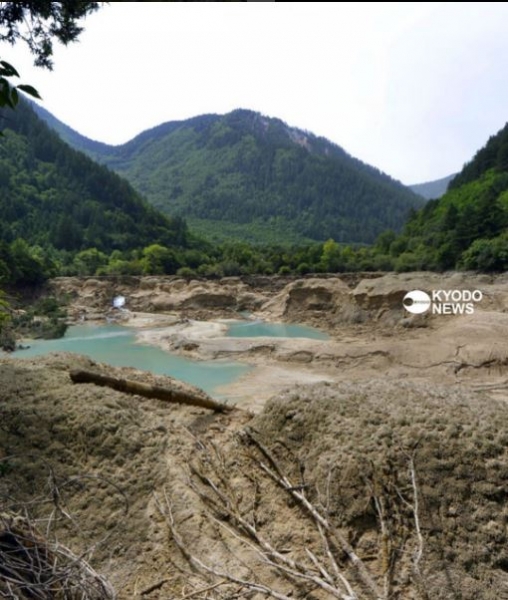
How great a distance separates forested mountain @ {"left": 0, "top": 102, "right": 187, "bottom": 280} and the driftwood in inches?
1812

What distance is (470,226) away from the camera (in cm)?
3050

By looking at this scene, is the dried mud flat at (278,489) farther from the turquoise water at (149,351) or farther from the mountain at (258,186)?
the mountain at (258,186)

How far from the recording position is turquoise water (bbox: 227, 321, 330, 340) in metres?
22.2

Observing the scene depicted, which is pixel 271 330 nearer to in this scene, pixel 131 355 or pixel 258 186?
pixel 131 355

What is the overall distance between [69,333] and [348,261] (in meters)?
23.2

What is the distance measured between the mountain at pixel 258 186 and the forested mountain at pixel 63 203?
23227mm

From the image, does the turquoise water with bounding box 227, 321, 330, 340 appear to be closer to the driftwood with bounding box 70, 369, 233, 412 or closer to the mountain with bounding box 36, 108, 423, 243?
the driftwood with bounding box 70, 369, 233, 412

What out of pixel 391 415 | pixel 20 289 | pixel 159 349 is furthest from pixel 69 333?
pixel 391 415

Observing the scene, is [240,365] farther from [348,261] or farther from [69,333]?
[348,261]

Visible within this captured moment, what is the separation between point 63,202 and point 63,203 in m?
0.21

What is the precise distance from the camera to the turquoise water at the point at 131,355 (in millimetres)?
13977

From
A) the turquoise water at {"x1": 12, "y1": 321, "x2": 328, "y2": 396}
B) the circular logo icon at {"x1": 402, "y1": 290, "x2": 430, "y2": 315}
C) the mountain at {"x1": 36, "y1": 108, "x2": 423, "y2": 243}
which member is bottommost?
the turquoise water at {"x1": 12, "y1": 321, "x2": 328, "y2": 396}

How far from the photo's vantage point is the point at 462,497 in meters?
3.49

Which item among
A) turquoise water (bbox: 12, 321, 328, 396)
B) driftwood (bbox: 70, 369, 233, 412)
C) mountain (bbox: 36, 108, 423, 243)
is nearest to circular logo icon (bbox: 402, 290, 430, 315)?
turquoise water (bbox: 12, 321, 328, 396)
